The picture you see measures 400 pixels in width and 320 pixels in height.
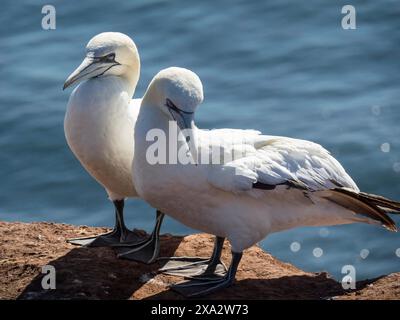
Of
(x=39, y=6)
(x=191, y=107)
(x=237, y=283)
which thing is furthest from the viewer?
(x=39, y=6)

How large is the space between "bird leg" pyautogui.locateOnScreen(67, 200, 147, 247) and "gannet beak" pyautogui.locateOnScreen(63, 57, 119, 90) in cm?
102

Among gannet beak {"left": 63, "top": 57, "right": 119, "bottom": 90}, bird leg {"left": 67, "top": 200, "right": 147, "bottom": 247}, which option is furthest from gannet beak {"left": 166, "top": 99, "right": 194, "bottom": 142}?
bird leg {"left": 67, "top": 200, "right": 147, "bottom": 247}

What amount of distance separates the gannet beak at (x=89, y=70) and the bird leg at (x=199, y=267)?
1.41 m

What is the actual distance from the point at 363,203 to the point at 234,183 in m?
0.98

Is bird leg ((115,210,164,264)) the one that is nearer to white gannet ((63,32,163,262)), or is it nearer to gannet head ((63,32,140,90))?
white gannet ((63,32,163,262))

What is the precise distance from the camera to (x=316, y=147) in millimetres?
8055

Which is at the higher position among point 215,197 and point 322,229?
point 215,197

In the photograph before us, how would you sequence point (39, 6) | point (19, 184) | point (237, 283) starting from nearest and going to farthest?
point (237, 283), point (19, 184), point (39, 6)

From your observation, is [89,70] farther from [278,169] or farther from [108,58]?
[278,169]

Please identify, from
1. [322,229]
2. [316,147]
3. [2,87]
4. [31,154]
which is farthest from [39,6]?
[316,147]

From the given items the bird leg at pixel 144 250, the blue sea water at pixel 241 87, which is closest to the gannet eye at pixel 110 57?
the bird leg at pixel 144 250

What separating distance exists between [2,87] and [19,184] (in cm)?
179

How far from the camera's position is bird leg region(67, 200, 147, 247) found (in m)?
8.47

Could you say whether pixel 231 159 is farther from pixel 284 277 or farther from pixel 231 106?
pixel 231 106
